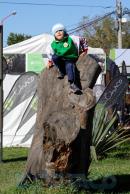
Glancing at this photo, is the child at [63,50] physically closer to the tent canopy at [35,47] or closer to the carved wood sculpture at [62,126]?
the carved wood sculpture at [62,126]

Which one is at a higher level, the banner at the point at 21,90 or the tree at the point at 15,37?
the tree at the point at 15,37

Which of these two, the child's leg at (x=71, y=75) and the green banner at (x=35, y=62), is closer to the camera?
the child's leg at (x=71, y=75)

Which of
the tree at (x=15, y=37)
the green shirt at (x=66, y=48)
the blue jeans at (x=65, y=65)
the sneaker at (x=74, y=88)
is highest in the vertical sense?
the tree at (x=15, y=37)

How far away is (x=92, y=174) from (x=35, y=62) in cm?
1301

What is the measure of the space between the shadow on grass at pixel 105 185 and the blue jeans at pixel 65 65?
58.1 inches

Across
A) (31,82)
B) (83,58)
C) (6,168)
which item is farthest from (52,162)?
(31,82)

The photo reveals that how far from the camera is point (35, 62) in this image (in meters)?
22.8

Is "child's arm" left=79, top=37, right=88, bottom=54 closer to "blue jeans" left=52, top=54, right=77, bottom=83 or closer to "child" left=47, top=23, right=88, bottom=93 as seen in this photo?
"child" left=47, top=23, right=88, bottom=93

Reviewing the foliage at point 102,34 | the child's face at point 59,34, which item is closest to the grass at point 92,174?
the child's face at point 59,34

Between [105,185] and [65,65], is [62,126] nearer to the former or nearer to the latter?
[65,65]

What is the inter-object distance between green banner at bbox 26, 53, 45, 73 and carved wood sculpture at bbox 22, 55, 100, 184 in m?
13.7

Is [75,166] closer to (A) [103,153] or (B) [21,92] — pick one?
(A) [103,153]

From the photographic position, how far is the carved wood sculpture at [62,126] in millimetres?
7391

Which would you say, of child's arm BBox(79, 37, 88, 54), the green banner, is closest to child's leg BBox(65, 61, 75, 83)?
child's arm BBox(79, 37, 88, 54)
